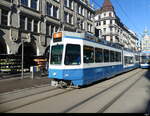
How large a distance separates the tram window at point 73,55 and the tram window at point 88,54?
1.58 feet

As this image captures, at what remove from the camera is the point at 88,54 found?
388 inches

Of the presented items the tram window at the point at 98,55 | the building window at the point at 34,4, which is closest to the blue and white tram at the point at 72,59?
the tram window at the point at 98,55

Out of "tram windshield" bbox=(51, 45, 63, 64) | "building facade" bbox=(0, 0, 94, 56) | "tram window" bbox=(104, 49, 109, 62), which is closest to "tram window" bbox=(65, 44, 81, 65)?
"tram windshield" bbox=(51, 45, 63, 64)

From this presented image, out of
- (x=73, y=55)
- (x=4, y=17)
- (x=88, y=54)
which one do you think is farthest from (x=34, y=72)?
(x=4, y=17)

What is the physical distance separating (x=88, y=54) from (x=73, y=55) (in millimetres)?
1197

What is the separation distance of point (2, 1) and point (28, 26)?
15.8 feet

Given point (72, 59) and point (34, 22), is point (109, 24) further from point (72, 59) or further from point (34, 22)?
point (72, 59)

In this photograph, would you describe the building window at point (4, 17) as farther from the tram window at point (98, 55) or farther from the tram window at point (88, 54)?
the tram window at point (88, 54)

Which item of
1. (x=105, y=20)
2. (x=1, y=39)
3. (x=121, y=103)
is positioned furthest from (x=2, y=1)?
(x=105, y=20)

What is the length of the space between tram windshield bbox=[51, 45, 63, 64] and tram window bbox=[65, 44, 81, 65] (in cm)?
40

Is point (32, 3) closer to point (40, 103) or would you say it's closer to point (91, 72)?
point (91, 72)

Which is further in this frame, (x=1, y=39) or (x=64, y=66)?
(x=1, y=39)

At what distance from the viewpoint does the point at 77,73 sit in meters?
9.11

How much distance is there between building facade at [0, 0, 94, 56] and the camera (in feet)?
65.2
